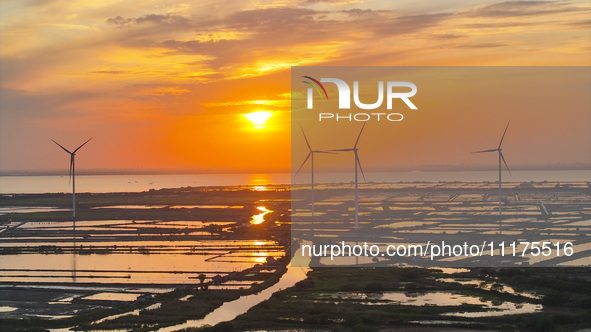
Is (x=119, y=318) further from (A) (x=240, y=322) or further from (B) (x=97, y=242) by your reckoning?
(B) (x=97, y=242)

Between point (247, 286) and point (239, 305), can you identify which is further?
point (247, 286)

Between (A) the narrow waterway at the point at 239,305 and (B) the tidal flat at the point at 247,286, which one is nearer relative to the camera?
(B) the tidal flat at the point at 247,286

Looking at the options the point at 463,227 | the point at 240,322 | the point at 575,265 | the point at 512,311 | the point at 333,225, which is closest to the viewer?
the point at 240,322

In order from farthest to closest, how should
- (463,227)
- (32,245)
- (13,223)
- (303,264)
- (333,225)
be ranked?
(13,223), (333,225), (463,227), (32,245), (303,264)

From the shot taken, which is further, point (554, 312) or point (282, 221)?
point (282, 221)

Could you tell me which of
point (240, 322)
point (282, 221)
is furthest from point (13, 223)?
point (240, 322)

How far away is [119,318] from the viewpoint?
30.1 m

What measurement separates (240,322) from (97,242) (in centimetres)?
3225

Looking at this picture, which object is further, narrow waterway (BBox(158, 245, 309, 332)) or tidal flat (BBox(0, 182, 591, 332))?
narrow waterway (BBox(158, 245, 309, 332))

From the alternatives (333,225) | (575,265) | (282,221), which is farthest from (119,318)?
(282,221)

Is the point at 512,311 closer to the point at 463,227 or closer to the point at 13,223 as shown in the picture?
the point at 463,227

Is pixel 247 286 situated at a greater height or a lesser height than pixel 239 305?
greater

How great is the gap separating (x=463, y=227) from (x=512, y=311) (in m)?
34.5

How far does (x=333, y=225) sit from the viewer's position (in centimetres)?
6956
